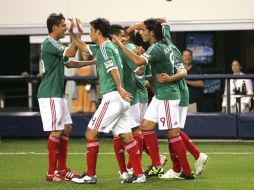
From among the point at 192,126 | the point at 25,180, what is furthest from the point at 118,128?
the point at 192,126

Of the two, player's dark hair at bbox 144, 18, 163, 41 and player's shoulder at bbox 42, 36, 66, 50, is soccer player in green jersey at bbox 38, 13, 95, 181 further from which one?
player's dark hair at bbox 144, 18, 163, 41

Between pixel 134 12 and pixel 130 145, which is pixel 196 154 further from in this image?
pixel 134 12

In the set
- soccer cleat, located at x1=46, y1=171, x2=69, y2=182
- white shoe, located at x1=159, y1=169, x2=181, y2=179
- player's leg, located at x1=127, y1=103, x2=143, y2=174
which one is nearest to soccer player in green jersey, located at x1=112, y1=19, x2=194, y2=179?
white shoe, located at x1=159, y1=169, x2=181, y2=179

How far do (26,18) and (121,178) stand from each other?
28.8 ft

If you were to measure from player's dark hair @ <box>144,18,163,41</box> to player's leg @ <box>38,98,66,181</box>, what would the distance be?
162cm

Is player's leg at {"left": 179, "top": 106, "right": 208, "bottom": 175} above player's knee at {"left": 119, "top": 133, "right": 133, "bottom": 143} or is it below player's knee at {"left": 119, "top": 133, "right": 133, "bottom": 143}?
below

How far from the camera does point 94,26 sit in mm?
→ 11242

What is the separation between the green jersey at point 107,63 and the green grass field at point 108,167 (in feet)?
4.09

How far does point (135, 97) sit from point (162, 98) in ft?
2.81

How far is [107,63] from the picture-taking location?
11023mm

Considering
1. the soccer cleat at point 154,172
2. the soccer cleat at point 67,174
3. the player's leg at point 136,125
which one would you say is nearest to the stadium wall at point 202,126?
the player's leg at point 136,125

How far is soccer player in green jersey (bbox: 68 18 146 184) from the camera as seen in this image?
1104 centimetres

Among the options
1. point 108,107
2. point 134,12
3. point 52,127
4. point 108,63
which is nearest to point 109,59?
point 108,63

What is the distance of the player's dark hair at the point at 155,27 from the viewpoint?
11273mm
